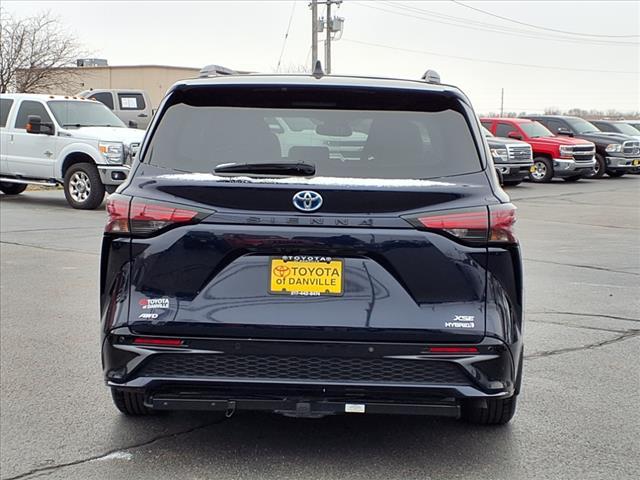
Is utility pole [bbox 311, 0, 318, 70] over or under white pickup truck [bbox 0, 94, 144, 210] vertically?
over

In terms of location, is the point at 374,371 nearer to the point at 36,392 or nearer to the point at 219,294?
the point at 219,294

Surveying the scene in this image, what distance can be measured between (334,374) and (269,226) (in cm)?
70

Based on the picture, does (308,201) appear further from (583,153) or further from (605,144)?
(605,144)

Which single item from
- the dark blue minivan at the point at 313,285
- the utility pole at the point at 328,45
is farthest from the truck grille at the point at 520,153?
the utility pole at the point at 328,45

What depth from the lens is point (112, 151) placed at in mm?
16406

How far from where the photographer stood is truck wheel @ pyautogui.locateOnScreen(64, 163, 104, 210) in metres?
16.7

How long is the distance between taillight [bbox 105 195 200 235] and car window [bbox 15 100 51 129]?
46.3 ft

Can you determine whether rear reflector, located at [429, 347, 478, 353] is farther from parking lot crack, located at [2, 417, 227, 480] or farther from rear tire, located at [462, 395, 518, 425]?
parking lot crack, located at [2, 417, 227, 480]

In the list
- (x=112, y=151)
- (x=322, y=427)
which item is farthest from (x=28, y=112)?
(x=322, y=427)

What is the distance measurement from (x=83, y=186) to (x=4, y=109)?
2.86 m

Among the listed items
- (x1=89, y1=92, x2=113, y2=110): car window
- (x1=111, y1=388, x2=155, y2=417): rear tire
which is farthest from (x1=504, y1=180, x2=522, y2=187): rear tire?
(x1=111, y1=388, x2=155, y2=417): rear tire

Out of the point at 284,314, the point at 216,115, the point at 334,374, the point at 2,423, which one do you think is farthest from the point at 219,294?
the point at 2,423

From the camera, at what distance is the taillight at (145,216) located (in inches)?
159

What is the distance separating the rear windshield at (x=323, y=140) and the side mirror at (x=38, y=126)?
13.4 m
